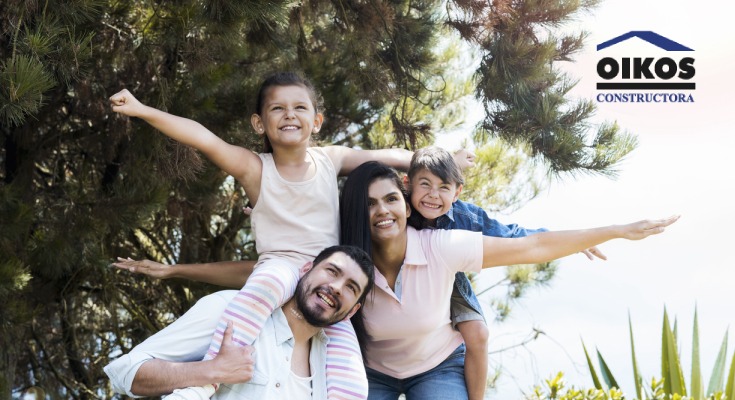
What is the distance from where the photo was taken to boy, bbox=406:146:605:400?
121 inches

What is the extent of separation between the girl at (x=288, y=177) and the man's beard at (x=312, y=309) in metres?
0.05

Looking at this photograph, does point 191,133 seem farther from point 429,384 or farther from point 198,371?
point 429,384

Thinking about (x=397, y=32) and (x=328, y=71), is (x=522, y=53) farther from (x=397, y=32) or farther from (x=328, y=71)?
(x=328, y=71)

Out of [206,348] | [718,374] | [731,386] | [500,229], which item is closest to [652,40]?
[718,374]

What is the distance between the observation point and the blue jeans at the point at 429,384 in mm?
3111

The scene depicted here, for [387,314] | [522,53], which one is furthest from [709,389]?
[387,314]

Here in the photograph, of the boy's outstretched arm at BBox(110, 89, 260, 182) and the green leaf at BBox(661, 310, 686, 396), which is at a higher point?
the boy's outstretched arm at BBox(110, 89, 260, 182)

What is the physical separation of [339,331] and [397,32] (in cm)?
208

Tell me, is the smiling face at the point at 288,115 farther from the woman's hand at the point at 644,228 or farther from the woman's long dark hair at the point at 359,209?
the woman's hand at the point at 644,228

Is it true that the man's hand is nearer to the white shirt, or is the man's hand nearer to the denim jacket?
the white shirt

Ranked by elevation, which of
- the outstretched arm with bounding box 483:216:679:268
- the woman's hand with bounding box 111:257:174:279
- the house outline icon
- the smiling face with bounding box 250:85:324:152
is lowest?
the outstretched arm with bounding box 483:216:679:268

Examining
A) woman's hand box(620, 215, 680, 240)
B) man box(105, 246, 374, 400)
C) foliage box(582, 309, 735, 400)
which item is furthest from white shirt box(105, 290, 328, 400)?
foliage box(582, 309, 735, 400)

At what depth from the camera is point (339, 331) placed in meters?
2.87

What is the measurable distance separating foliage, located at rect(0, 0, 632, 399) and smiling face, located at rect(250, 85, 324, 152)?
0.45 metres
